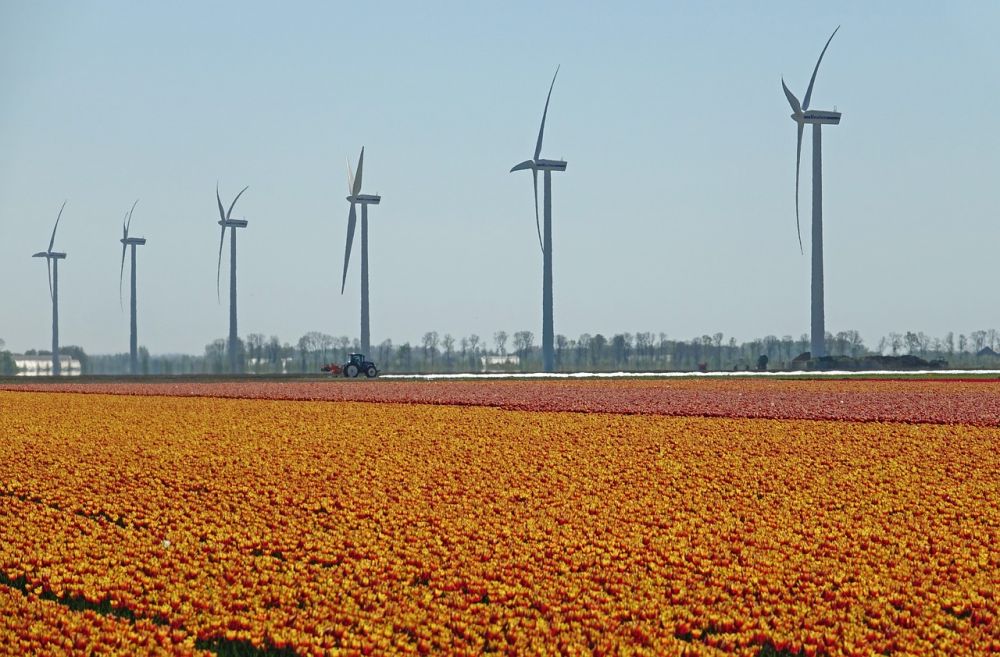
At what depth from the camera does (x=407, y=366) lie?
19975cm

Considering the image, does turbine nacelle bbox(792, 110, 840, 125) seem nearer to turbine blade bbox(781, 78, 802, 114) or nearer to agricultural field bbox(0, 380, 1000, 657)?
turbine blade bbox(781, 78, 802, 114)

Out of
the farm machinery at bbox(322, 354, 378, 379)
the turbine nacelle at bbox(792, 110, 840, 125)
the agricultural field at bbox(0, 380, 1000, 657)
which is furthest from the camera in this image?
the turbine nacelle at bbox(792, 110, 840, 125)

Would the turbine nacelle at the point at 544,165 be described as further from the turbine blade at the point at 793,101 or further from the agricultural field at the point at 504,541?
the agricultural field at the point at 504,541

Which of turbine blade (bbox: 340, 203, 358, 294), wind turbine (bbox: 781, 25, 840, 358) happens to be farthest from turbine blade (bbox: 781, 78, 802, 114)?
turbine blade (bbox: 340, 203, 358, 294)

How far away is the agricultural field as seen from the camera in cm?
951

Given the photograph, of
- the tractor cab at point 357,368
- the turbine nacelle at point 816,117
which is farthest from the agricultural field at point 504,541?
the turbine nacelle at point 816,117

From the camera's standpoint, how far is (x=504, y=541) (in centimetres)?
1306

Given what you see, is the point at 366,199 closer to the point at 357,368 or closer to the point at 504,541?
the point at 357,368

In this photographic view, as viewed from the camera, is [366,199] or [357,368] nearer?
[357,368]

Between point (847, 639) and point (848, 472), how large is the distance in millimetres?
9994

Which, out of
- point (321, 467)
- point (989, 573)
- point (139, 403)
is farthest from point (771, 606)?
point (139, 403)

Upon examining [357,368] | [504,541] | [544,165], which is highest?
[544,165]

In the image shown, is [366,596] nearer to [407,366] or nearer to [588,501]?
[588,501]

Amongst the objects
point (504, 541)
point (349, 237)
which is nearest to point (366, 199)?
point (349, 237)
